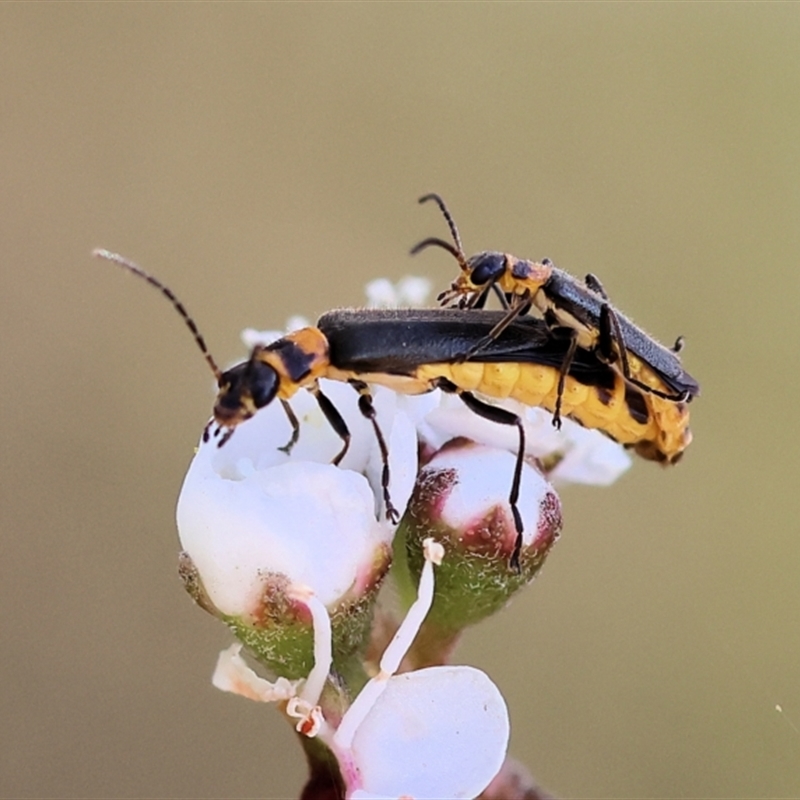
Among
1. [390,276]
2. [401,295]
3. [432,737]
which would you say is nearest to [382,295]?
[401,295]

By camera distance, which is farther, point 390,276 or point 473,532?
point 390,276

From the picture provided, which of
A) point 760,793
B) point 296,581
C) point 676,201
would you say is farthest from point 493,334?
point 676,201

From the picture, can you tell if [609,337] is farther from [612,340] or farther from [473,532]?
[473,532]

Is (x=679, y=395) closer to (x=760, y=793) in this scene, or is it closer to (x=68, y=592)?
(x=760, y=793)

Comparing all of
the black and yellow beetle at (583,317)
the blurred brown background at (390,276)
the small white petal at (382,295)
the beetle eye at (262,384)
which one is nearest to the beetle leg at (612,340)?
the black and yellow beetle at (583,317)

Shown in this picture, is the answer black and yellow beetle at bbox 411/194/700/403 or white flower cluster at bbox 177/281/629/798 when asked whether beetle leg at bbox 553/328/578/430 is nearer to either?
black and yellow beetle at bbox 411/194/700/403

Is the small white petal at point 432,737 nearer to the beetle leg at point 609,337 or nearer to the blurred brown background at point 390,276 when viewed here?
the beetle leg at point 609,337
